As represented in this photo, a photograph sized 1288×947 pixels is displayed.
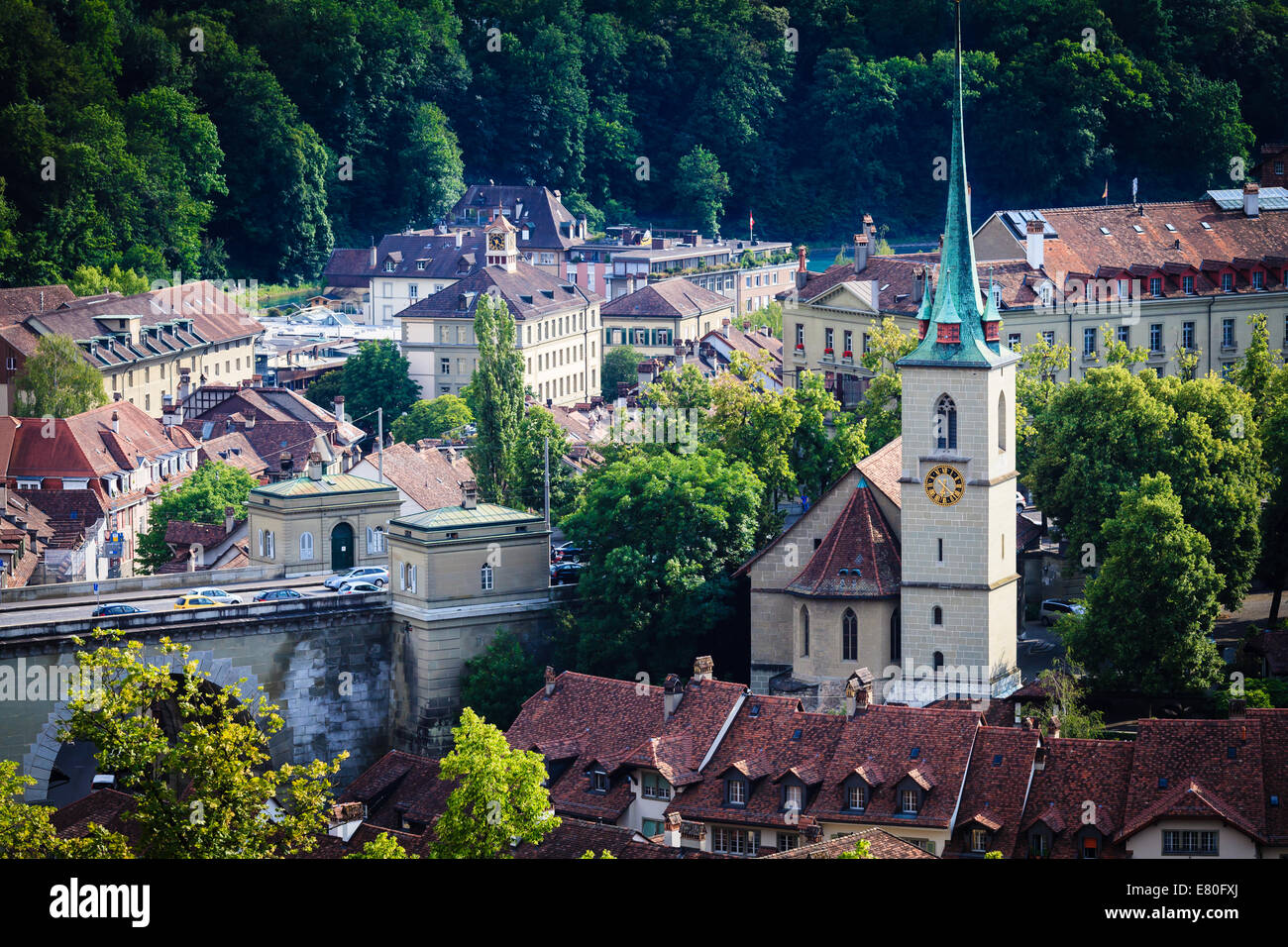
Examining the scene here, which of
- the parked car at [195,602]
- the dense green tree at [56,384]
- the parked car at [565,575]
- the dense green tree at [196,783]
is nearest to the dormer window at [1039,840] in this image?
the dense green tree at [196,783]

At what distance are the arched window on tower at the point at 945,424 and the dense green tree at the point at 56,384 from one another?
62945mm

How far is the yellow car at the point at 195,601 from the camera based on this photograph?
7106cm

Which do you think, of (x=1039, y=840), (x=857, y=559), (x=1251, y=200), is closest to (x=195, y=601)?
(x=857, y=559)

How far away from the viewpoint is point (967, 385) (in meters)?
66.8

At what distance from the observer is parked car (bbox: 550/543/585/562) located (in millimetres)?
80438

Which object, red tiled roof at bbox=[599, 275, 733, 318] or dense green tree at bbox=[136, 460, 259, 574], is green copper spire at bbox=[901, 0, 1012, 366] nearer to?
dense green tree at bbox=[136, 460, 259, 574]

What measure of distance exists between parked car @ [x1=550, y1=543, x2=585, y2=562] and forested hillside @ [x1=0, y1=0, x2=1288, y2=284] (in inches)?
2924

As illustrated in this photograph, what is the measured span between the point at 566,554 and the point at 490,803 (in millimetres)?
32324

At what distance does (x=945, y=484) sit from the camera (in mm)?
66938

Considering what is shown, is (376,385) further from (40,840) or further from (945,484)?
(40,840)

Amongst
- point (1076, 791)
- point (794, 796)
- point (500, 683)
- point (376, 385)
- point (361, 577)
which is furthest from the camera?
point (376, 385)

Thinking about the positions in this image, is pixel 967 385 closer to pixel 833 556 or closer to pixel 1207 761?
pixel 833 556

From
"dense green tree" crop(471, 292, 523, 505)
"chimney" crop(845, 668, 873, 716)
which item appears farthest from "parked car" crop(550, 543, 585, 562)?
"chimney" crop(845, 668, 873, 716)

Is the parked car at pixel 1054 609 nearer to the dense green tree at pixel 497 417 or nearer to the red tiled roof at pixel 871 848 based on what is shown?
the dense green tree at pixel 497 417
